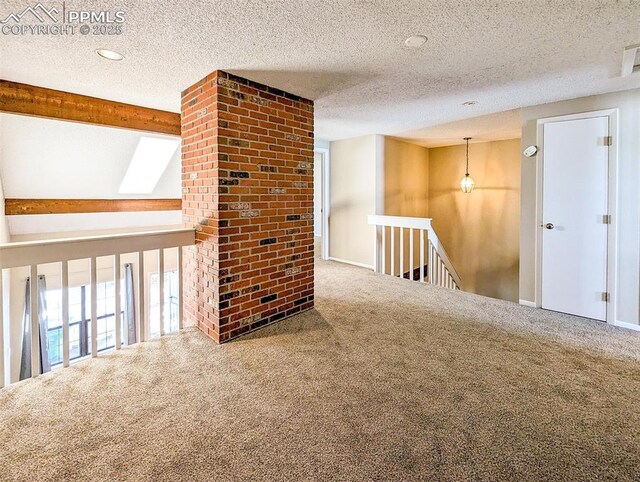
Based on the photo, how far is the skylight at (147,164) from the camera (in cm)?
518

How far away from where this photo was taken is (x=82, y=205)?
551cm

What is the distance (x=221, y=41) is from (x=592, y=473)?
3104 millimetres

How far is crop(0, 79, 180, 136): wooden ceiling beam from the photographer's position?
2.98 m

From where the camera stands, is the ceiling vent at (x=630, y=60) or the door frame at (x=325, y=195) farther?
the door frame at (x=325, y=195)

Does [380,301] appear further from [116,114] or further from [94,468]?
[116,114]

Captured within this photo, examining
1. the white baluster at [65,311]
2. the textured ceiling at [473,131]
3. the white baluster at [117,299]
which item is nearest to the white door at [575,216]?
the textured ceiling at [473,131]

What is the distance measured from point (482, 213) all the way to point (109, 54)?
6452 millimetres

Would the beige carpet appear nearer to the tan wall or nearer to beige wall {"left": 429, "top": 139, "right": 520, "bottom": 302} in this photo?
the tan wall

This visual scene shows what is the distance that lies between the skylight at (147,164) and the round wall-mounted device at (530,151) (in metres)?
4.78

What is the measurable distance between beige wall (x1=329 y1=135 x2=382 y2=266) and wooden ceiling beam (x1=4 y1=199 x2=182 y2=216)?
3269 mm

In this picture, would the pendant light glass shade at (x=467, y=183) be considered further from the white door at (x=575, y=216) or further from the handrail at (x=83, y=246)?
the handrail at (x=83, y=246)

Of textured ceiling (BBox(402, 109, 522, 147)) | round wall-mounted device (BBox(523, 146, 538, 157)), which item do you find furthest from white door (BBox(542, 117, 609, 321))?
textured ceiling (BBox(402, 109, 522, 147))

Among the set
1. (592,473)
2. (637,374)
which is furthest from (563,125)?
(592,473)

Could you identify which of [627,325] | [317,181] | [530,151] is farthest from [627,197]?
[317,181]
